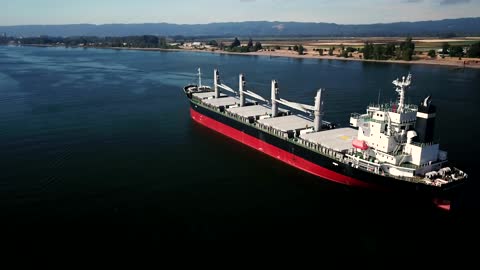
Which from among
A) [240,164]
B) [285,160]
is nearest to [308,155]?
[285,160]

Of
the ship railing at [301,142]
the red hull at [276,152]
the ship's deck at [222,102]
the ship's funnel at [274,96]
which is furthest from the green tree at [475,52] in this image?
the ship railing at [301,142]

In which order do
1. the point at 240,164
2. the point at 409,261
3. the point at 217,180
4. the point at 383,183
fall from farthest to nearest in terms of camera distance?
the point at 240,164
the point at 217,180
the point at 383,183
the point at 409,261

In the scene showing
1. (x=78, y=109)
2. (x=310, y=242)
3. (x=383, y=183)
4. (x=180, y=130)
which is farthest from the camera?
(x=78, y=109)

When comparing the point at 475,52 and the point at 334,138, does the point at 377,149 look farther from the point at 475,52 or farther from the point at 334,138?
the point at 475,52

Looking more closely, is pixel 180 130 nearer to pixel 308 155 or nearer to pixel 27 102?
pixel 308 155

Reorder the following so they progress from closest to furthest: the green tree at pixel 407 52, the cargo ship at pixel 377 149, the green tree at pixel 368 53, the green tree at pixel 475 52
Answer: the cargo ship at pixel 377 149 < the green tree at pixel 475 52 < the green tree at pixel 407 52 < the green tree at pixel 368 53

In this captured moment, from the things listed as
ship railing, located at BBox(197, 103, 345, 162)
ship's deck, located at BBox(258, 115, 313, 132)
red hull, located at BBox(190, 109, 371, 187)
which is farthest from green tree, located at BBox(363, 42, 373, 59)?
ship railing, located at BBox(197, 103, 345, 162)

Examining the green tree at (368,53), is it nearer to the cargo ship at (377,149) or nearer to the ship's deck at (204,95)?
the ship's deck at (204,95)

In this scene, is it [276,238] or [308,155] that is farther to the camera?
[308,155]
